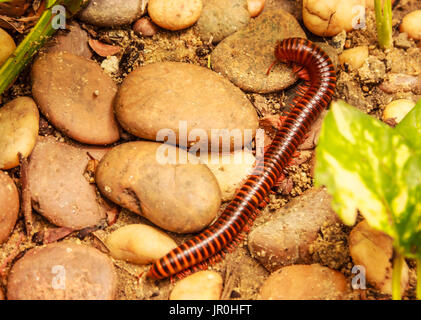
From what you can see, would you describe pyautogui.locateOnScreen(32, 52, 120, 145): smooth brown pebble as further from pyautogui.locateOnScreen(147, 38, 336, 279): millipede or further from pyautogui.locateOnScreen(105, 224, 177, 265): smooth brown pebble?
pyautogui.locateOnScreen(147, 38, 336, 279): millipede

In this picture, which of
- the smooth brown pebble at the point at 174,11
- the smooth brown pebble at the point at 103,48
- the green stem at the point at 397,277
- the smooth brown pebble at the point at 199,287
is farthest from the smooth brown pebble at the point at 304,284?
the smooth brown pebble at the point at 103,48

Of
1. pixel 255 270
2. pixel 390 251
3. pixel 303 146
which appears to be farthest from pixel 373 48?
pixel 255 270

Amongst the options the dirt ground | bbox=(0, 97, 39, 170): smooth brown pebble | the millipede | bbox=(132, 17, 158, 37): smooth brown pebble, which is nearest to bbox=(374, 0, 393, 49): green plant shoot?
the dirt ground

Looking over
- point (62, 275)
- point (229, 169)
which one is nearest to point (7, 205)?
point (62, 275)

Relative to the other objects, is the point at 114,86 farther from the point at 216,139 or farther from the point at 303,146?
the point at 303,146

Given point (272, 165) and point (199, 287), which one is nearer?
point (199, 287)

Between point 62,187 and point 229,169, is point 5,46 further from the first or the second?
point 229,169

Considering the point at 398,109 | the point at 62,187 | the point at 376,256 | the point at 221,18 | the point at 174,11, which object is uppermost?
the point at 174,11
